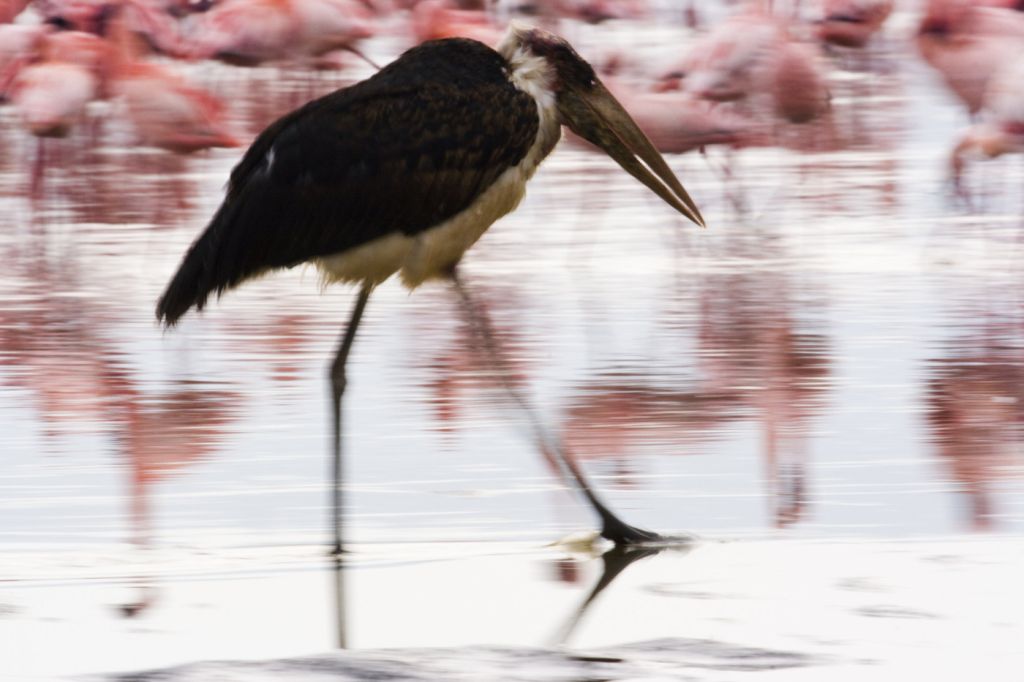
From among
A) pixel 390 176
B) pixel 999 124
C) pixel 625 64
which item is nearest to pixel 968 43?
pixel 999 124

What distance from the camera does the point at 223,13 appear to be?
407 inches

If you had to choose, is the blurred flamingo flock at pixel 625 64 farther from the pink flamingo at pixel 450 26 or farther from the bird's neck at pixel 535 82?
the bird's neck at pixel 535 82

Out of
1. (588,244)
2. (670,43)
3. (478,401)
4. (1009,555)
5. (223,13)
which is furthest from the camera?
(670,43)

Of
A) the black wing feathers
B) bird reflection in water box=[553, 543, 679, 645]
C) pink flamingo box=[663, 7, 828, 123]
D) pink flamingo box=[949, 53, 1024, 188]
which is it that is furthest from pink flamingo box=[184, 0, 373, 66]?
bird reflection in water box=[553, 543, 679, 645]

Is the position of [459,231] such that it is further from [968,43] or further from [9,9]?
[9,9]

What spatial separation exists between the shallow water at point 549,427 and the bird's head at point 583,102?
708 millimetres

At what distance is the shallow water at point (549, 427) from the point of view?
412 centimetres

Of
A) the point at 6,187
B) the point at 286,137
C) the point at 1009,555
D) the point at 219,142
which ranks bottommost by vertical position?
the point at 6,187

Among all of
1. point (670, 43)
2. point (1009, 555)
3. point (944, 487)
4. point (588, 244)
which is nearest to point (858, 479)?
point (944, 487)

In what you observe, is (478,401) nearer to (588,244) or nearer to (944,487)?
(944,487)

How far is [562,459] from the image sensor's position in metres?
5.03

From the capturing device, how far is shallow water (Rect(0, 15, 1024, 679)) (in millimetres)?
4125

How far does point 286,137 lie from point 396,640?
1311mm

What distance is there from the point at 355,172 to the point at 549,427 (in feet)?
3.78
